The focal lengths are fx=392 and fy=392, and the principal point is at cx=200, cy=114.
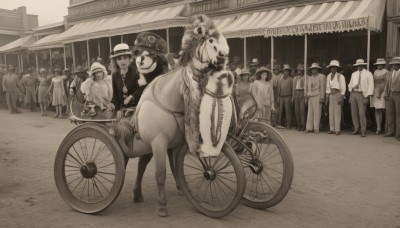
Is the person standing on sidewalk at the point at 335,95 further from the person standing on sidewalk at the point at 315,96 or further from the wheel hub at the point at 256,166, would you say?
the wheel hub at the point at 256,166

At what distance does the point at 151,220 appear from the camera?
4.14 metres

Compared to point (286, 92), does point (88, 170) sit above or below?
below

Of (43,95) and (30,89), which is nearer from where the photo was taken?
(43,95)

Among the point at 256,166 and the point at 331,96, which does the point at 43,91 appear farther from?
the point at 256,166

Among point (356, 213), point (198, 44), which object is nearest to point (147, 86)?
point (198, 44)

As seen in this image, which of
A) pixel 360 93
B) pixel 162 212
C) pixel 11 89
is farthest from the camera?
pixel 11 89

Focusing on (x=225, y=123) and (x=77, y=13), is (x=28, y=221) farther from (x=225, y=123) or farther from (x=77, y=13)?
(x=77, y=13)

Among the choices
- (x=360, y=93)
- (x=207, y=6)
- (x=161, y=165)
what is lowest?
(x=161, y=165)

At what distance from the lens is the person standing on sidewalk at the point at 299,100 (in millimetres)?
10805

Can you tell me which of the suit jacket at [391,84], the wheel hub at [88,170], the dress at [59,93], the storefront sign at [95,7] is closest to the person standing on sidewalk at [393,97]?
the suit jacket at [391,84]

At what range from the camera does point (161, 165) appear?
4.20 meters

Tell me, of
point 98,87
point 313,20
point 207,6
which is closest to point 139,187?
point 98,87

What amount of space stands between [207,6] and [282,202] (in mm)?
13195

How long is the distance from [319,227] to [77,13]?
24093 millimetres
